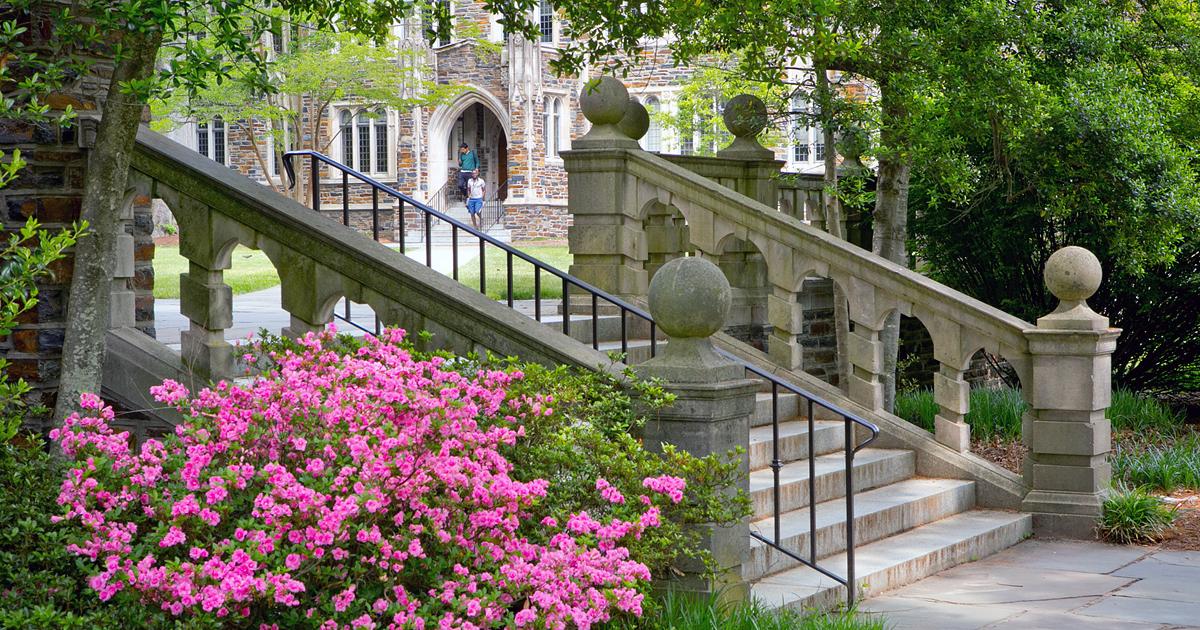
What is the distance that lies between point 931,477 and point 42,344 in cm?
531

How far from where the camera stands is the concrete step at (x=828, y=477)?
7508 mm

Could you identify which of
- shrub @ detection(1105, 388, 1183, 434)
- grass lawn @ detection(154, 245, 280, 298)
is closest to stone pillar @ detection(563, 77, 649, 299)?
shrub @ detection(1105, 388, 1183, 434)

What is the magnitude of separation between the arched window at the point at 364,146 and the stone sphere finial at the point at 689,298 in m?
40.2

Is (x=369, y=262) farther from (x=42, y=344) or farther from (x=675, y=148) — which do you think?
(x=675, y=148)

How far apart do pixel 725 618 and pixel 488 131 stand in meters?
41.9

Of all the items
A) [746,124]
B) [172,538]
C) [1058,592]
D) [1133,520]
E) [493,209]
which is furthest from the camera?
[493,209]

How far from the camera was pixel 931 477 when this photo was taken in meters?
8.88

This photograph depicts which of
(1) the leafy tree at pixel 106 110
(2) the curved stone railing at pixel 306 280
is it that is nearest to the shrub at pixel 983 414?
(2) the curved stone railing at pixel 306 280

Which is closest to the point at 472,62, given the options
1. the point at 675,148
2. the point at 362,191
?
the point at 362,191

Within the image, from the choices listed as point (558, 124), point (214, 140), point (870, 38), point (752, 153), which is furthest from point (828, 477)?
point (214, 140)

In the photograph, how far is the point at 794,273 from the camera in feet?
29.9

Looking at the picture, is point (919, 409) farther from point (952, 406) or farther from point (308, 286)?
point (308, 286)

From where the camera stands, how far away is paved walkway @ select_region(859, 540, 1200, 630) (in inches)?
256

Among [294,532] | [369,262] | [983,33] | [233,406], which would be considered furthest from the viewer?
[983,33]
